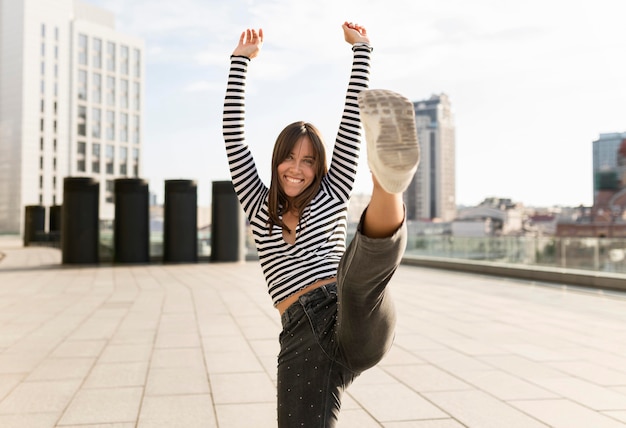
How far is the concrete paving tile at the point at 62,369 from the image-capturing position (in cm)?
521

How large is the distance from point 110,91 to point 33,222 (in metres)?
59.2

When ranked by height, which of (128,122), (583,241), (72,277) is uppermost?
(128,122)

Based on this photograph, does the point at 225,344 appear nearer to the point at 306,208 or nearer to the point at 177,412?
the point at 177,412

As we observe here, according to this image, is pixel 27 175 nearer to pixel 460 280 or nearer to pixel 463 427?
pixel 460 280

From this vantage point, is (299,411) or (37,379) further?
(37,379)

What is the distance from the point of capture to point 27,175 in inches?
3150

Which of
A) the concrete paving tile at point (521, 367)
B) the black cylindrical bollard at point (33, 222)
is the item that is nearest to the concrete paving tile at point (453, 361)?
the concrete paving tile at point (521, 367)

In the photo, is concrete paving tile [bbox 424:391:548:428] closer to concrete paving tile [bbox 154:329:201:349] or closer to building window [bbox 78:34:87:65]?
concrete paving tile [bbox 154:329:201:349]

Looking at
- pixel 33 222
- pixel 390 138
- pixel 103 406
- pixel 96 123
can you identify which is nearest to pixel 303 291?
pixel 390 138

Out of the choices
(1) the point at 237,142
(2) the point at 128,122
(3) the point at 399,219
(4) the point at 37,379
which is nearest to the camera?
(3) the point at 399,219

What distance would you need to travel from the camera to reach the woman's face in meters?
2.36

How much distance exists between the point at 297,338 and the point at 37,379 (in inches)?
153

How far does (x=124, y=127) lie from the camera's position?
8919 centimetres

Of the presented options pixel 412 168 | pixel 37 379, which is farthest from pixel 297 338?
pixel 37 379
